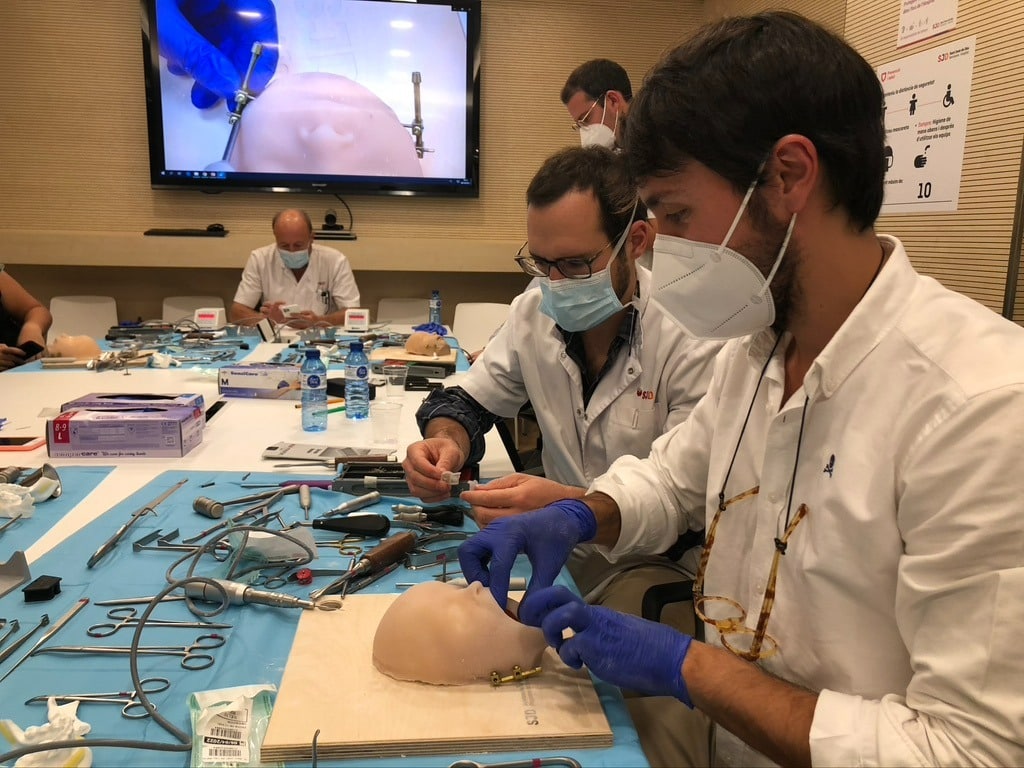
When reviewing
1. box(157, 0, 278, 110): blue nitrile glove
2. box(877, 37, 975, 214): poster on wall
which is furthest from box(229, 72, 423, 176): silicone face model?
box(877, 37, 975, 214): poster on wall

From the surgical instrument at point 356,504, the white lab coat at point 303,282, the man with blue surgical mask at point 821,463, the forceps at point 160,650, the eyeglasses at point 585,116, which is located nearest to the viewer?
the man with blue surgical mask at point 821,463

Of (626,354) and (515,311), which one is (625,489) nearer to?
(626,354)

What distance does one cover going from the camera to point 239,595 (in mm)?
1088

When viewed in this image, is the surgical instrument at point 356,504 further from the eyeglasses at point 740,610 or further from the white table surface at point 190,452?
the eyeglasses at point 740,610

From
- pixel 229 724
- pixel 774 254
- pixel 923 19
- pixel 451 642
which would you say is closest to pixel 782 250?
pixel 774 254

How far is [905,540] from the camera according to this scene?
0.82 metres

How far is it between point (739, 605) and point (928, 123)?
7.28ft

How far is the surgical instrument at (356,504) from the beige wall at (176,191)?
3594 millimetres

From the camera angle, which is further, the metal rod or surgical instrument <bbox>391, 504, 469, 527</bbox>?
the metal rod

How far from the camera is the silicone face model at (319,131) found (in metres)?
4.73

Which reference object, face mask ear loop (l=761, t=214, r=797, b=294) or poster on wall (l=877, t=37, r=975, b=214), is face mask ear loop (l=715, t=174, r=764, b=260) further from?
poster on wall (l=877, t=37, r=975, b=214)

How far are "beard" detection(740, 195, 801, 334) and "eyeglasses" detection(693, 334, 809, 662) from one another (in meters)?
0.13

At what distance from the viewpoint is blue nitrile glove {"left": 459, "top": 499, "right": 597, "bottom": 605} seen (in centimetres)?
104

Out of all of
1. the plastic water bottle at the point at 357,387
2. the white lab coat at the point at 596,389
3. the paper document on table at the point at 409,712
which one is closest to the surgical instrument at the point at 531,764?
the paper document on table at the point at 409,712
